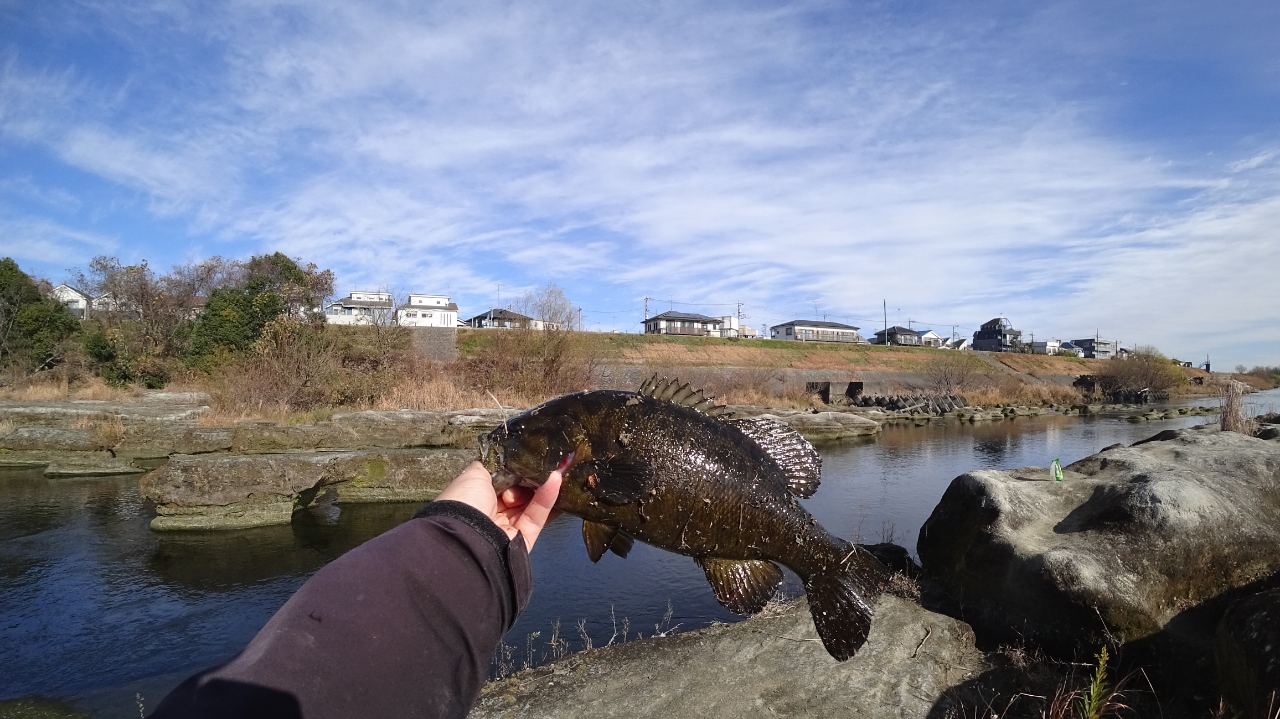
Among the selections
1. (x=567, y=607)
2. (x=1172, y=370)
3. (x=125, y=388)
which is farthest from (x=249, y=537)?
(x=1172, y=370)

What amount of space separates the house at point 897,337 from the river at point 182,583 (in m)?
92.5

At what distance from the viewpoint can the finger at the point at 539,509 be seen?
239 cm

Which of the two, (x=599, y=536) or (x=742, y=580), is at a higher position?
(x=599, y=536)

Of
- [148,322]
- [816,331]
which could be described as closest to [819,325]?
[816,331]

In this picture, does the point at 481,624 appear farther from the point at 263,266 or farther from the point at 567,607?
the point at 263,266

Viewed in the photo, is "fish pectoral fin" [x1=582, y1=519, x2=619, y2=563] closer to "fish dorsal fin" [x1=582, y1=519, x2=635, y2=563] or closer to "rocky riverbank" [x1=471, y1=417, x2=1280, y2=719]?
"fish dorsal fin" [x1=582, y1=519, x2=635, y2=563]

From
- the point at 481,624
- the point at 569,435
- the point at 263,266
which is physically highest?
the point at 263,266

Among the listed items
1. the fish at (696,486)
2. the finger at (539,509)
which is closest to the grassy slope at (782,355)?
the fish at (696,486)

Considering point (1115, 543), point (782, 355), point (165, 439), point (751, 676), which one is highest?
point (782, 355)

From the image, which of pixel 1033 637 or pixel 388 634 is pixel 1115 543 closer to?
pixel 1033 637

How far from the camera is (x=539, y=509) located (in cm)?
240

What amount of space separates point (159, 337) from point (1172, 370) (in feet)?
279

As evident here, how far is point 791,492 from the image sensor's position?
302 centimetres

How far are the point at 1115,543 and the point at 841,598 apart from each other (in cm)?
560
